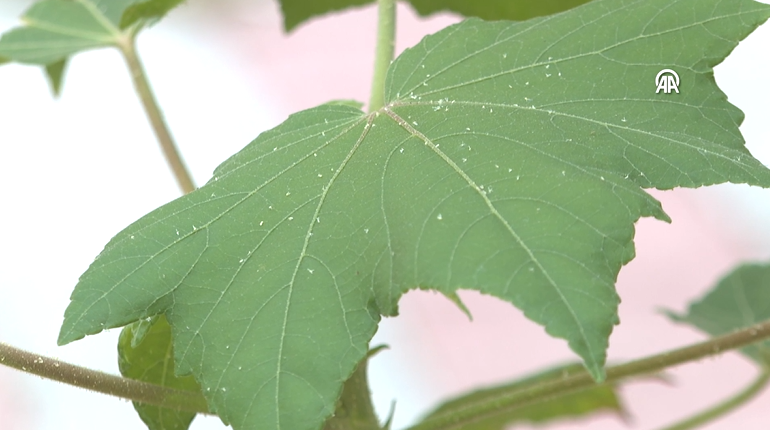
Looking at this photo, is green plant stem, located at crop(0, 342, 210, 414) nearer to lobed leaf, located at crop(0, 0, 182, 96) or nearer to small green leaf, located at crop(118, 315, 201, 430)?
small green leaf, located at crop(118, 315, 201, 430)

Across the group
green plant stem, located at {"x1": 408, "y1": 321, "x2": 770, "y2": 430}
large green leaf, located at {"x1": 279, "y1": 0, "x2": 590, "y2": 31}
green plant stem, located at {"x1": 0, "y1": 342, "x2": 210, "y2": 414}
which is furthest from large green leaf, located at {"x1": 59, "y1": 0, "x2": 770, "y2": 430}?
large green leaf, located at {"x1": 279, "y1": 0, "x2": 590, "y2": 31}

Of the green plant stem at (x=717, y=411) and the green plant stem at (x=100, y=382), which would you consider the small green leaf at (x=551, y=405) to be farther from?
the green plant stem at (x=100, y=382)

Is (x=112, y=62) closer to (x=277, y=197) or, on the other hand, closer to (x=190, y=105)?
(x=190, y=105)

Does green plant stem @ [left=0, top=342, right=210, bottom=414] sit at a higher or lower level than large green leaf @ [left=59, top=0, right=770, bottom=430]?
lower

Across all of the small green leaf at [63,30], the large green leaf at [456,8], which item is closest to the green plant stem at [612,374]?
the large green leaf at [456,8]

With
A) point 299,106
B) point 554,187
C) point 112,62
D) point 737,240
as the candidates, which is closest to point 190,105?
point 299,106

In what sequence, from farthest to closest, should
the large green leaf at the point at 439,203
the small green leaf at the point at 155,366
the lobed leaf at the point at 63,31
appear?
the lobed leaf at the point at 63,31, the small green leaf at the point at 155,366, the large green leaf at the point at 439,203

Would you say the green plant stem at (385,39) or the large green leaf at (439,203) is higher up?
the green plant stem at (385,39)
